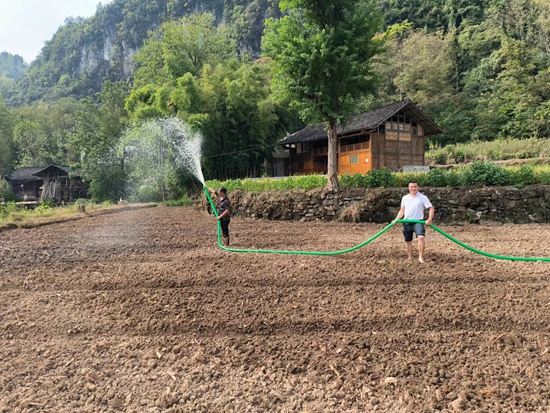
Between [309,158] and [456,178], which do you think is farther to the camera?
[309,158]

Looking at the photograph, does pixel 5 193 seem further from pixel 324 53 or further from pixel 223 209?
pixel 223 209

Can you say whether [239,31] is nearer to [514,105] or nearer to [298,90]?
[514,105]

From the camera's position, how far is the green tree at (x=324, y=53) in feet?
42.8

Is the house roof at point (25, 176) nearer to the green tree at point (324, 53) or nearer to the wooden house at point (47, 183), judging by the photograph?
the wooden house at point (47, 183)

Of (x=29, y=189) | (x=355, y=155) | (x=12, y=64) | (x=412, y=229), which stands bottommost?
(x=412, y=229)

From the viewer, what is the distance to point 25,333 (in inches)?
164

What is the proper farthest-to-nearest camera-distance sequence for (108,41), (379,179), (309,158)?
(108,41) < (309,158) < (379,179)

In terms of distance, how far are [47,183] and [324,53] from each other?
36503 millimetres

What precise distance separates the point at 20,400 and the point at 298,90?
1265 cm

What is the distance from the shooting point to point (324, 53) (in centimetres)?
1265

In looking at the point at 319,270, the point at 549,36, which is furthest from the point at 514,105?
the point at 319,270

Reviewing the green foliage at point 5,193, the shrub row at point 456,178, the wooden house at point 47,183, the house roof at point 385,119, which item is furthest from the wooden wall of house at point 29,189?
the shrub row at point 456,178

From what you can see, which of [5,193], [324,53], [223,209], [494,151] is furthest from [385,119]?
[5,193]

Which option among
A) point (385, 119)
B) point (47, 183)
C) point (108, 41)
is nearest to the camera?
point (385, 119)
